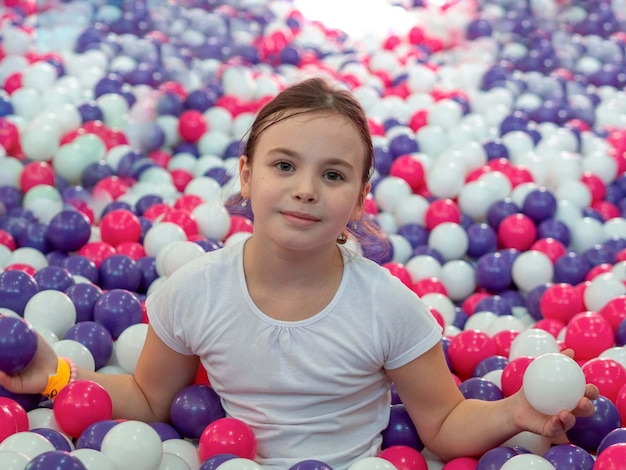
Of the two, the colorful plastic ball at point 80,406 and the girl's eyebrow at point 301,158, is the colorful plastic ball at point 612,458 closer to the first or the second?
the girl's eyebrow at point 301,158

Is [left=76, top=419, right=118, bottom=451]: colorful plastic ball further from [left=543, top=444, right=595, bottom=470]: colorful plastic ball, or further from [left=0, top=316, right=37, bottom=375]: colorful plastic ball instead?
[left=543, top=444, right=595, bottom=470]: colorful plastic ball

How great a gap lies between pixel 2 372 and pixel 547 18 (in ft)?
10.9

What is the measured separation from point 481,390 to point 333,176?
0.49 m

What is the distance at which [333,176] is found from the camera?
1.38m

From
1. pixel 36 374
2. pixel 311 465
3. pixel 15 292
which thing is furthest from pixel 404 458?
pixel 15 292

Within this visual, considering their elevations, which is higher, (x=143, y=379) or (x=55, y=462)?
(x=55, y=462)

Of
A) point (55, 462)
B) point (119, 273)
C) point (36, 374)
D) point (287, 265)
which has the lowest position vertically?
point (119, 273)

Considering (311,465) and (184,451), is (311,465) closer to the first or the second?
(311,465)

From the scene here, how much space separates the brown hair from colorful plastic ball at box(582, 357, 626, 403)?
20.9 inches

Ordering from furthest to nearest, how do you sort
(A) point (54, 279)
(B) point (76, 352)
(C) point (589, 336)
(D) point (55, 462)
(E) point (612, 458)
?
(A) point (54, 279) → (C) point (589, 336) → (B) point (76, 352) → (E) point (612, 458) → (D) point (55, 462)

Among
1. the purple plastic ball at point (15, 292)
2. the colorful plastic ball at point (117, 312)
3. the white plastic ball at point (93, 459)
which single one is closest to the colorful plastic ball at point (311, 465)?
the white plastic ball at point (93, 459)

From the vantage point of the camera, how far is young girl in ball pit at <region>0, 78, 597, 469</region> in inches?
54.5

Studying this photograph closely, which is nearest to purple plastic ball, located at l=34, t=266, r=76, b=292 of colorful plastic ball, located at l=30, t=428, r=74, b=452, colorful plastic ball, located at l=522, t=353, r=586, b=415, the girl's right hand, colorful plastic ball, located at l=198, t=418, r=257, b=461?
the girl's right hand

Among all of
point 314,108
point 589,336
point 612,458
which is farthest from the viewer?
point 589,336
